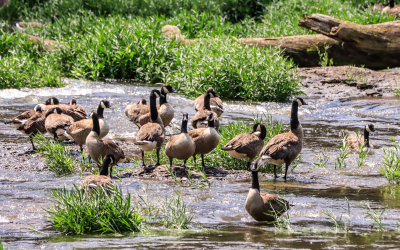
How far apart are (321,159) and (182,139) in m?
2.69

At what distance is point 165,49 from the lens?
22031 mm

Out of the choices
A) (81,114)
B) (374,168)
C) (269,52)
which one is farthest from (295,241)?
(269,52)

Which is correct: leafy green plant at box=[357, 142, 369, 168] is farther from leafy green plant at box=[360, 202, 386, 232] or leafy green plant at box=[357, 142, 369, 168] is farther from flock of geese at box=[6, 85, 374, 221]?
leafy green plant at box=[360, 202, 386, 232]

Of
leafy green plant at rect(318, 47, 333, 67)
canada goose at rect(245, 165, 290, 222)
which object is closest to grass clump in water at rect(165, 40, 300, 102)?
leafy green plant at rect(318, 47, 333, 67)

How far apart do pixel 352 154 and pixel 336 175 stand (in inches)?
90.0

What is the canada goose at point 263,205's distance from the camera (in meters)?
8.30

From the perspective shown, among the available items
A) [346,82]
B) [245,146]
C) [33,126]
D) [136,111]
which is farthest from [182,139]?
[346,82]

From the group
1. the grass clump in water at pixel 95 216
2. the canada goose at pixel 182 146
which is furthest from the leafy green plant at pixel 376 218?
the canada goose at pixel 182 146

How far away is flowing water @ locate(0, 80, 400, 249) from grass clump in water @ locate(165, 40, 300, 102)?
2.68m

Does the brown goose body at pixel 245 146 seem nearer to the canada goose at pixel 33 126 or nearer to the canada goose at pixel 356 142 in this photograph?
the canada goose at pixel 356 142

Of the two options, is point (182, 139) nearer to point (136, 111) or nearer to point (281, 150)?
point (281, 150)

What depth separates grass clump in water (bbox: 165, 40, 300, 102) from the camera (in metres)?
19.2

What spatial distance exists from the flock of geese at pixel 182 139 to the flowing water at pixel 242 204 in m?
0.35

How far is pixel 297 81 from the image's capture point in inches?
805
